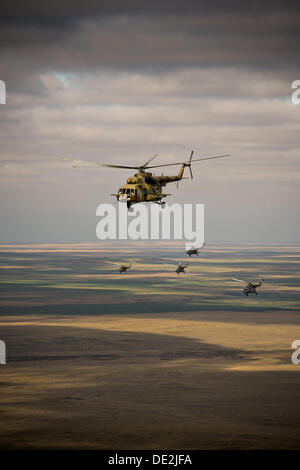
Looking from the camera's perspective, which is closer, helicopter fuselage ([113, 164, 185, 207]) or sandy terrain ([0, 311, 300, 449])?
sandy terrain ([0, 311, 300, 449])

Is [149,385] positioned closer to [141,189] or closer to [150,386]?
[150,386]

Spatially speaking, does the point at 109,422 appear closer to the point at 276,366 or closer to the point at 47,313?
the point at 276,366

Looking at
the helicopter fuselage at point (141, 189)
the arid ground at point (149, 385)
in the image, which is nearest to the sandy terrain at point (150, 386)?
the arid ground at point (149, 385)

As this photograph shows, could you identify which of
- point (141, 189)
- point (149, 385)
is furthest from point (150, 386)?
point (141, 189)

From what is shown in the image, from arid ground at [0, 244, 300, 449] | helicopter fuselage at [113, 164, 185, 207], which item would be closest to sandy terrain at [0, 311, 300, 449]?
arid ground at [0, 244, 300, 449]

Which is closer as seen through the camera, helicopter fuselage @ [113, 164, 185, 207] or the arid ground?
the arid ground

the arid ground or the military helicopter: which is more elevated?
the military helicopter

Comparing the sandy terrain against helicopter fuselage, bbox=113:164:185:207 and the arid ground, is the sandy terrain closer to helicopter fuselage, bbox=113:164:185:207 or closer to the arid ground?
the arid ground
